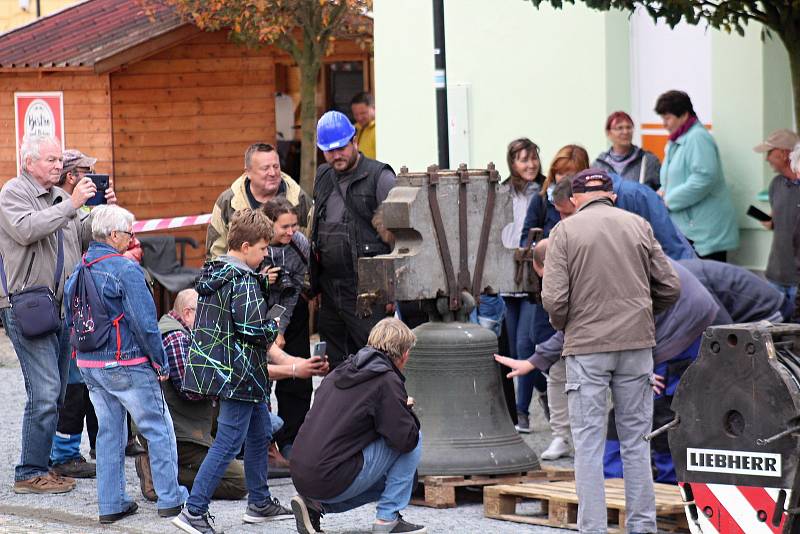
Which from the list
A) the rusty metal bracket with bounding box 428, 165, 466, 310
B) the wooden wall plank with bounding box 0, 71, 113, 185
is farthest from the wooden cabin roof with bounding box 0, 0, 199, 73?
the rusty metal bracket with bounding box 428, 165, 466, 310

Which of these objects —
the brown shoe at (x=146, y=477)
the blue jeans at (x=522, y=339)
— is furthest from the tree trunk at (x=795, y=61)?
the brown shoe at (x=146, y=477)

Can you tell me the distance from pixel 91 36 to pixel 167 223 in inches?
115

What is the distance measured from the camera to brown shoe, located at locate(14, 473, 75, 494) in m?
8.47

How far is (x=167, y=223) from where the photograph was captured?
1716 cm

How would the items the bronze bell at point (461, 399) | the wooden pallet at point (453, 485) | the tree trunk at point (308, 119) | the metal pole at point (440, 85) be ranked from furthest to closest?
the tree trunk at point (308, 119) < the metal pole at point (440, 85) < the bronze bell at point (461, 399) < the wooden pallet at point (453, 485)

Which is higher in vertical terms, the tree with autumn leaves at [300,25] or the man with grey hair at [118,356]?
the tree with autumn leaves at [300,25]

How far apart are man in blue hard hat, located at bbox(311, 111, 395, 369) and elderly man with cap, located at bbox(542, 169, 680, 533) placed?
1882 mm

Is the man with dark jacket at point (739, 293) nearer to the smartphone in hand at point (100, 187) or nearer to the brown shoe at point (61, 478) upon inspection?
the smartphone in hand at point (100, 187)

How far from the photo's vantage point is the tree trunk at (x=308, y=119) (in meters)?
17.2

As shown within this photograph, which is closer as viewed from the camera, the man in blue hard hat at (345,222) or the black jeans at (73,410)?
the man in blue hard hat at (345,222)

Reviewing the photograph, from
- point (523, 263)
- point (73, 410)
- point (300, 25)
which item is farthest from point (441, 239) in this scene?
point (300, 25)

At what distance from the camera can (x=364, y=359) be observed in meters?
7.09

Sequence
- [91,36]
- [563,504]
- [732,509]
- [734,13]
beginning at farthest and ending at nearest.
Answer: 1. [91,36]
2. [734,13]
3. [563,504]
4. [732,509]

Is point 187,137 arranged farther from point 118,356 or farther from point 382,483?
point 382,483
